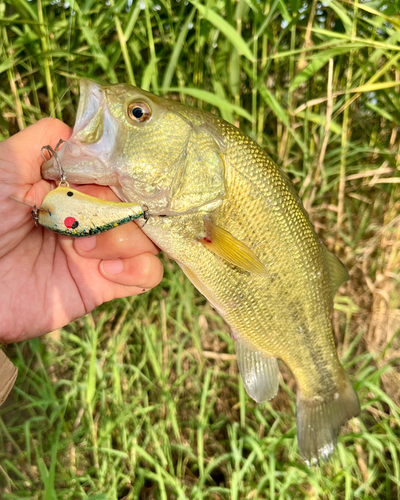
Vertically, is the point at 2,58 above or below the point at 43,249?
above

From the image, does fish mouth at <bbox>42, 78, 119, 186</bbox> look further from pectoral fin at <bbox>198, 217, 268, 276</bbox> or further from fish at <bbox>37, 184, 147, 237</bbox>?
pectoral fin at <bbox>198, 217, 268, 276</bbox>

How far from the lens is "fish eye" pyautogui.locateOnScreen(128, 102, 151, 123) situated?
1331 mm

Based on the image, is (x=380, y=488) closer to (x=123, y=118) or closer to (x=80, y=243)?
(x=80, y=243)

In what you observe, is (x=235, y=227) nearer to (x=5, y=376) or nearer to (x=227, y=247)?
(x=227, y=247)

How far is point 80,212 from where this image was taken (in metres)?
1.30

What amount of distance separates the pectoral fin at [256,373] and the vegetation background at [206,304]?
554 millimetres

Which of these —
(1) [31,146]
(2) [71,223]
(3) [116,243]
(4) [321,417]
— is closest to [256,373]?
(4) [321,417]

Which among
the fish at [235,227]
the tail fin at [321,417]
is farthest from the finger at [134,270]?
the tail fin at [321,417]

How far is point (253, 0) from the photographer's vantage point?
1.80m

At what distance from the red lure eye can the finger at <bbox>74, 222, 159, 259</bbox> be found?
0.69 ft

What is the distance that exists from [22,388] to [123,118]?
2110mm

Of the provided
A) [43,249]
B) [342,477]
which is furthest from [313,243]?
[342,477]

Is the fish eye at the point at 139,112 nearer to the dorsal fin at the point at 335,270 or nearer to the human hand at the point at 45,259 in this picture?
the human hand at the point at 45,259

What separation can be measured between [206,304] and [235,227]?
1228 mm
